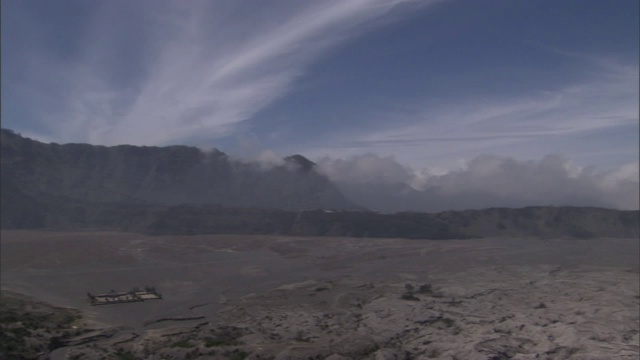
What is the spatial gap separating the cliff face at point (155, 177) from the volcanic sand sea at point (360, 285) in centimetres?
2600

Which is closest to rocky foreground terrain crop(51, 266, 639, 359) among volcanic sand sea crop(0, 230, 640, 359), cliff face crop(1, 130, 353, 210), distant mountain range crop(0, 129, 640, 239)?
volcanic sand sea crop(0, 230, 640, 359)

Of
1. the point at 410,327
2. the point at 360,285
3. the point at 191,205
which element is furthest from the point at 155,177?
the point at 410,327

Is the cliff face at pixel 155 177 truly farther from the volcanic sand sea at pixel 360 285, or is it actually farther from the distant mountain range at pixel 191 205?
the volcanic sand sea at pixel 360 285

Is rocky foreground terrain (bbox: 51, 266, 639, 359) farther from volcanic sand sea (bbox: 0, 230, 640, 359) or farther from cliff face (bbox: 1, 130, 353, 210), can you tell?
cliff face (bbox: 1, 130, 353, 210)

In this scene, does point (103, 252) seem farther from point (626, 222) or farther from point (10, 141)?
point (626, 222)

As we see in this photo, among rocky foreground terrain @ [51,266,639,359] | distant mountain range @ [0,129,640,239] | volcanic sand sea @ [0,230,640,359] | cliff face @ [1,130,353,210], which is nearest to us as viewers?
rocky foreground terrain @ [51,266,639,359]

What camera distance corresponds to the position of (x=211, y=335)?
87.7ft

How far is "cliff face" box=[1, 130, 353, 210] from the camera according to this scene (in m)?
104

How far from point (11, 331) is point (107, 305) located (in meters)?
11.9

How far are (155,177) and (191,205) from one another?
79.8ft

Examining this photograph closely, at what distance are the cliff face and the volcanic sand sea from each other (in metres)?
26.0

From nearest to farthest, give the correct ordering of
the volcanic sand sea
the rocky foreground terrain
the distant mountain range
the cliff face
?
the rocky foreground terrain < the volcanic sand sea < the distant mountain range < the cliff face

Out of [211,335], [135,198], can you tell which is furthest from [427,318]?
[135,198]

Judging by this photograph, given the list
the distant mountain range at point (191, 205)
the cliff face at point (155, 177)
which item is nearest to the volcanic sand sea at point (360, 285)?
the distant mountain range at point (191, 205)
